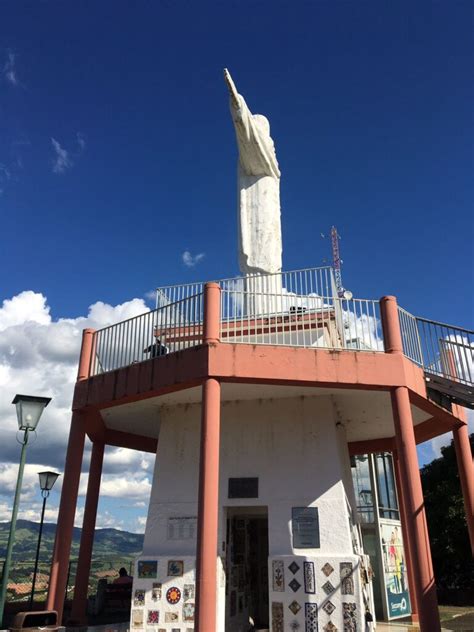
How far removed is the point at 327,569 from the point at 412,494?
8.33 ft

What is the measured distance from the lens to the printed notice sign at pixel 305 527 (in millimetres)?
10609

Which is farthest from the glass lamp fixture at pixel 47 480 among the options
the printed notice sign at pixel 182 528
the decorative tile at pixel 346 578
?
the decorative tile at pixel 346 578

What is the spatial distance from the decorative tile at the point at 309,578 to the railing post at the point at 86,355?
603 centimetres

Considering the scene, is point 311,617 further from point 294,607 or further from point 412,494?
point 412,494

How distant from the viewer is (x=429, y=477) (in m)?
24.2

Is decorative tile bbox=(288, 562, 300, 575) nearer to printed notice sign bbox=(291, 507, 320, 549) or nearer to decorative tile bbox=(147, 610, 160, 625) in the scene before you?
printed notice sign bbox=(291, 507, 320, 549)

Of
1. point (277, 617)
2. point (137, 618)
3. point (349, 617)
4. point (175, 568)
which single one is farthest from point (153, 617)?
point (349, 617)

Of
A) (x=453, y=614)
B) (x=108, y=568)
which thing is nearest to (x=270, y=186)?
(x=453, y=614)

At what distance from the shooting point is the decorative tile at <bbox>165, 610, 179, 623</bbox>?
34.3ft

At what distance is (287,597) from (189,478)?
3075 millimetres

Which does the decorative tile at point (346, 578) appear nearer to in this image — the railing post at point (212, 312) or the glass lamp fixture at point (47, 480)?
the railing post at point (212, 312)

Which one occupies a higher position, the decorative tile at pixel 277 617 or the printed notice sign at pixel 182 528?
the printed notice sign at pixel 182 528

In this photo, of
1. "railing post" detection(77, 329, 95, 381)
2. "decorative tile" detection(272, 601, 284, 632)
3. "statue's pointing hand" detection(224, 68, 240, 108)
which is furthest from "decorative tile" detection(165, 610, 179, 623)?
"statue's pointing hand" detection(224, 68, 240, 108)

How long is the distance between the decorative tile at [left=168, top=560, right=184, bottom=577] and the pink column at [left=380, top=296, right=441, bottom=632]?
4.46 meters
